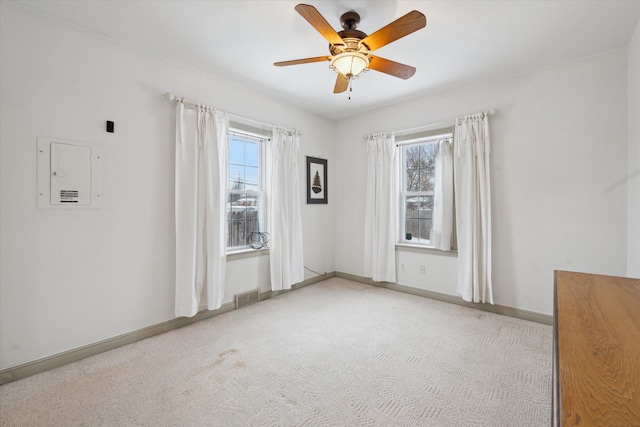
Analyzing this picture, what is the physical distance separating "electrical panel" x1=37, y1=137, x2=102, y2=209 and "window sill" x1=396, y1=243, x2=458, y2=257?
139 inches

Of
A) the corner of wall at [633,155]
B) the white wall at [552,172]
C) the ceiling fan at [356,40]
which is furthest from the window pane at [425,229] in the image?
the ceiling fan at [356,40]

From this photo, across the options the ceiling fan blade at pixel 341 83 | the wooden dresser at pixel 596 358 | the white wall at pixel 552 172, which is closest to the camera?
the wooden dresser at pixel 596 358

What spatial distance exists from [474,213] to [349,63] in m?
2.26

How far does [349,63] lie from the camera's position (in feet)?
7.03

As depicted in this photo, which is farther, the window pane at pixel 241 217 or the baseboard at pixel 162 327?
the window pane at pixel 241 217

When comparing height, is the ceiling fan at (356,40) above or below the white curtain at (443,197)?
above

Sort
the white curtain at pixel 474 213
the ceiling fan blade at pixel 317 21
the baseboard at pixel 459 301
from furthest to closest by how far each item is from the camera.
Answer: the white curtain at pixel 474 213, the baseboard at pixel 459 301, the ceiling fan blade at pixel 317 21

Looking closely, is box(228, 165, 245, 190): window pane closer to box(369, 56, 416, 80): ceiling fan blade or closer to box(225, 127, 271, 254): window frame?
box(225, 127, 271, 254): window frame

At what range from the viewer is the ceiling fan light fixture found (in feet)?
6.88

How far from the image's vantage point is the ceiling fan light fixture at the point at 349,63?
2.10 meters

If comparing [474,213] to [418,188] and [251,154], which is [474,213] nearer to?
[418,188]

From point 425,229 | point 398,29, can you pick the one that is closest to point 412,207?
point 425,229

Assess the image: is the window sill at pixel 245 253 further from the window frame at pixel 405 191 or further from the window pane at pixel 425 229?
the window pane at pixel 425 229

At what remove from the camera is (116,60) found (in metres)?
2.51
